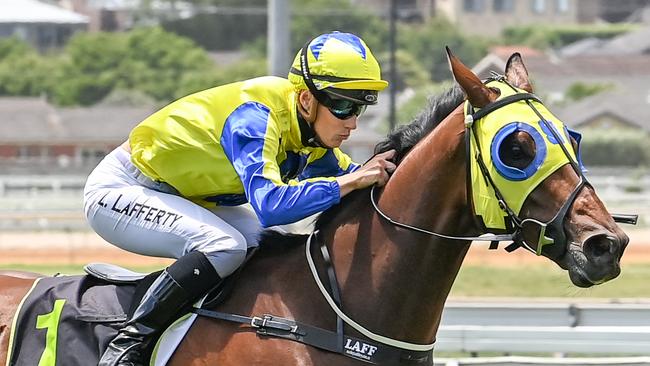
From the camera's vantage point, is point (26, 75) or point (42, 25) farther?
point (42, 25)

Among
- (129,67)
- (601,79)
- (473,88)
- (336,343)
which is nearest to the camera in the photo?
(473,88)

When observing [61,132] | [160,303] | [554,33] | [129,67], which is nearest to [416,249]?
[160,303]

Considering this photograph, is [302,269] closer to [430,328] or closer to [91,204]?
[430,328]

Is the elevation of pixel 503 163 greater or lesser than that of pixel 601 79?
greater

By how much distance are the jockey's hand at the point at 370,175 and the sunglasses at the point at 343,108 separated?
0.59ft

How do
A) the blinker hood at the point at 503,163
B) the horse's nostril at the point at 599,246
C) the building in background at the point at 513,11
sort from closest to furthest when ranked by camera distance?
the horse's nostril at the point at 599,246
the blinker hood at the point at 503,163
the building in background at the point at 513,11

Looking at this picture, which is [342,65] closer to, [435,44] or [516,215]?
[516,215]

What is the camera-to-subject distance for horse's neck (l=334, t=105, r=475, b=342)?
4020 mm

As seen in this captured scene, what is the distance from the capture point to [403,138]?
427 centimetres

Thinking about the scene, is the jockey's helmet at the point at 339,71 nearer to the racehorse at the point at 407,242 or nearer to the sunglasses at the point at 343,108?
the sunglasses at the point at 343,108

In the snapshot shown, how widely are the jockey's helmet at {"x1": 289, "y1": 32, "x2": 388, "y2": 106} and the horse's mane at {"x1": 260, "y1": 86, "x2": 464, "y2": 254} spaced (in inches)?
6.4

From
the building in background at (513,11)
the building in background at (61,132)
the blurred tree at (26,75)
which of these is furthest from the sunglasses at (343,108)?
the building in background at (513,11)

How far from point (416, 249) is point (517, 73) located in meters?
0.68

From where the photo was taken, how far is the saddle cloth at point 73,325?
14.1 ft
